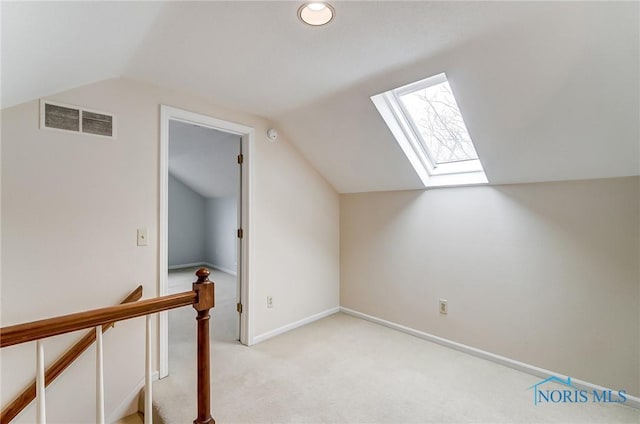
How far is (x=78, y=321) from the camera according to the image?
3.31 ft

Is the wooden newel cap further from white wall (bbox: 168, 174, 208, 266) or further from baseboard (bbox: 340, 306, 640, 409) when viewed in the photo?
white wall (bbox: 168, 174, 208, 266)

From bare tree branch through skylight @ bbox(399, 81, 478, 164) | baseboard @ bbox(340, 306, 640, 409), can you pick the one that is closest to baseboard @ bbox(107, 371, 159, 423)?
baseboard @ bbox(340, 306, 640, 409)

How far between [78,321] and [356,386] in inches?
72.1

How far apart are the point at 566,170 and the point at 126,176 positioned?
125 inches

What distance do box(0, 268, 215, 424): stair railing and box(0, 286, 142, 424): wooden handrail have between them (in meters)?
0.57

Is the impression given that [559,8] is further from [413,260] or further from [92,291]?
[92,291]

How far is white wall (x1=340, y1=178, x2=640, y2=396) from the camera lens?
1.96 metres

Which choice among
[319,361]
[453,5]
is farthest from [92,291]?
[453,5]

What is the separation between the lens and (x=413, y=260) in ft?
9.91

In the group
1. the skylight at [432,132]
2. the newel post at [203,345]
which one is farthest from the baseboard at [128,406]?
the skylight at [432,132]

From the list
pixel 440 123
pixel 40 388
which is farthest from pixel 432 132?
pixel 40 388

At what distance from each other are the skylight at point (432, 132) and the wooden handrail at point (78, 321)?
2016 mm

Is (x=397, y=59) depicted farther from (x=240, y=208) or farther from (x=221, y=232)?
(x=221, y=232)

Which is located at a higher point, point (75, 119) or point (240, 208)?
point (75, 119)
